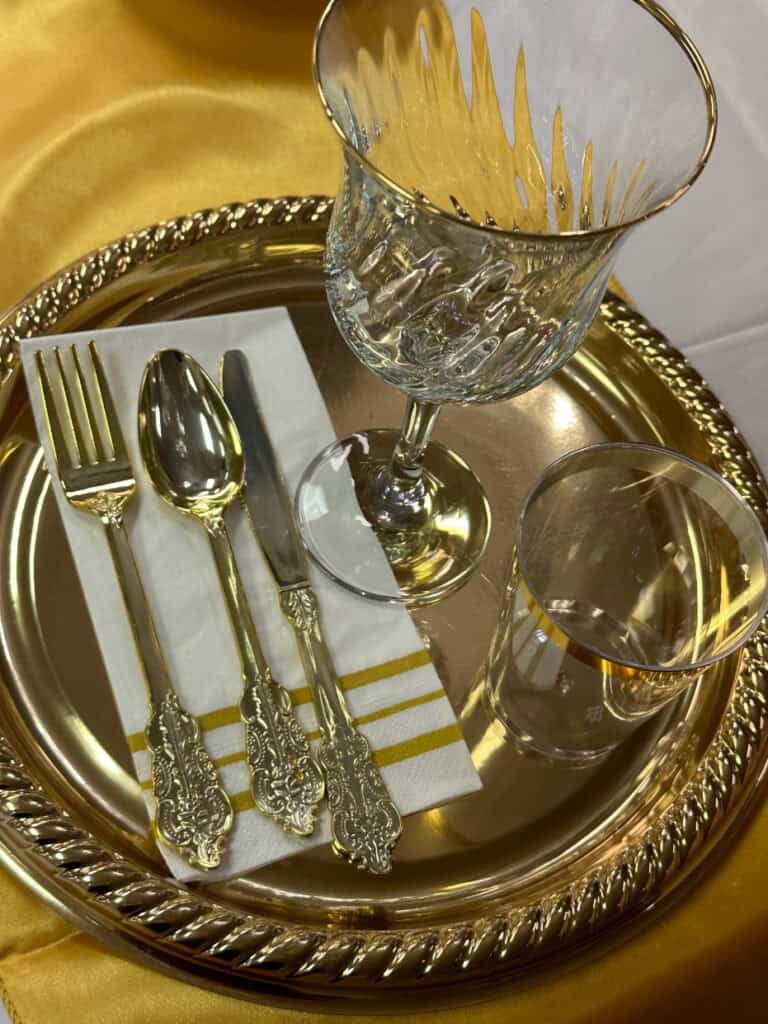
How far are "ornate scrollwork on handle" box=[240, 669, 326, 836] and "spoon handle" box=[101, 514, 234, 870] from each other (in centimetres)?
1

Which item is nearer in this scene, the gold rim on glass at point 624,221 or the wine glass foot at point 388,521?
the gold rim on glass at point 624,221

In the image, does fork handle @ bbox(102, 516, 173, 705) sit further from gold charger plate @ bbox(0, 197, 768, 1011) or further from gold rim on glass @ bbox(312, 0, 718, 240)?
gold rim on glass @ bbox(312, 0, 718, 240)

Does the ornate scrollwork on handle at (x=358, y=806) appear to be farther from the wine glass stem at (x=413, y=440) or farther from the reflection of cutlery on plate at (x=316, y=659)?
the wine glass stem at (x=413, y=440)

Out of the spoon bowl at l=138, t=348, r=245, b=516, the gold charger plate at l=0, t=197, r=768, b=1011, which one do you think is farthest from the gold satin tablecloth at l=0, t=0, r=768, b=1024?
the spoon bowl at l=138, t=348, r=245, b=516

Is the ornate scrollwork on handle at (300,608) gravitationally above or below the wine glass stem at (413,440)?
below

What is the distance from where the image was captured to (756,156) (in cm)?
54

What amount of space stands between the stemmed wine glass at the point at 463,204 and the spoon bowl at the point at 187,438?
0.12 ft

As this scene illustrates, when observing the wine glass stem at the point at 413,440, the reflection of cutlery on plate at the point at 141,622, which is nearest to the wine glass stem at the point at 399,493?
the wine glass stem at the point at 413,440

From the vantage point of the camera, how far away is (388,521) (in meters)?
0.42

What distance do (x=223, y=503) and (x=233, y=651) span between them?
0.06 metres

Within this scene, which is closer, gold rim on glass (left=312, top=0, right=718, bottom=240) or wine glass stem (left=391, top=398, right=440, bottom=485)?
gold rim on glass (left=312, top=0, right=718, bottom=240)

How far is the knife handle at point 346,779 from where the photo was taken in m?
0.33

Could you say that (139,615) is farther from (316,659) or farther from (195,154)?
(195,154)

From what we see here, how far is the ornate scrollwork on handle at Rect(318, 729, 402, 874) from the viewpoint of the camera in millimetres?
327
